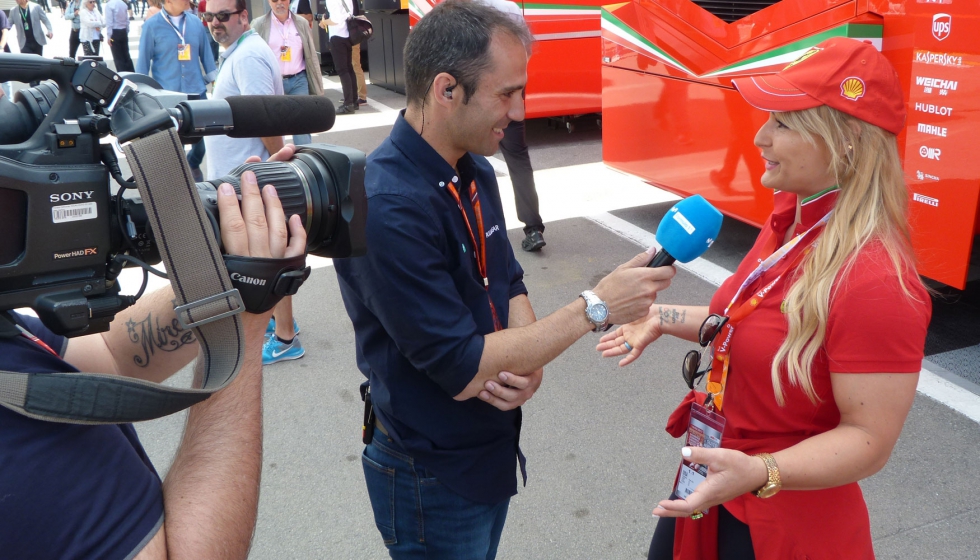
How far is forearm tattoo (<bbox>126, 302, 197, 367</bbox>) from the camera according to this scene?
152 cm

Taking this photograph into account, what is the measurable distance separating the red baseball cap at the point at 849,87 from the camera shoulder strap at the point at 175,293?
→ 1.38 m

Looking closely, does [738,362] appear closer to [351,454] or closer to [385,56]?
[351,454]

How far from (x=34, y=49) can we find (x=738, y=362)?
684 inches

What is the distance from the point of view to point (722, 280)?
5484 millimetres

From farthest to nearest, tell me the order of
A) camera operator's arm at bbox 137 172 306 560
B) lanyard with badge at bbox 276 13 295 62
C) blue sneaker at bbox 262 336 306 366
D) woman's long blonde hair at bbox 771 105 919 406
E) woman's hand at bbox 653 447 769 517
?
1. lanyard with badge at bbox 276 13 295 62
2. blue sneaker at bbox 262 336 306 366
3. woman's long blonde hair at bbox 771 105 919 406
4. woman's hand at bbox 653 447 769 517
5. camera operator's arm at bbox 137 172 306 560

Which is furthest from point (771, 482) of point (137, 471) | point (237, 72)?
point (237, 72)

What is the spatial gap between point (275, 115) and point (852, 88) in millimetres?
1305

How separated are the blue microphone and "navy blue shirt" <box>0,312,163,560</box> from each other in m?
1.28

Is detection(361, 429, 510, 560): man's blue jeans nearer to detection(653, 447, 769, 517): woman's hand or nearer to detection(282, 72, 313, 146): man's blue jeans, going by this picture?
detection(653, 447, 769, 517): woman's hand

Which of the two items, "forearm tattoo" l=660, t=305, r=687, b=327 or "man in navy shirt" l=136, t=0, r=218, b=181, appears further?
"man in navy shirt" l=136, t=0, r=218, b=181

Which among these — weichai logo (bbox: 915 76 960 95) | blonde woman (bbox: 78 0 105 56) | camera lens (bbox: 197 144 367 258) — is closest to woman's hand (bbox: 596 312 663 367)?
camera lens (bbox: 197 144 367 258)

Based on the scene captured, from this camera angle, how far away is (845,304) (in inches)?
66.3

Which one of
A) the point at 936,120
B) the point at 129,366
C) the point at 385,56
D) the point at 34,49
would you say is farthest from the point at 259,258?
the point at 34,49

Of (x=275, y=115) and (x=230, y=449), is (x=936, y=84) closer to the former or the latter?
(x=275, y=115)
